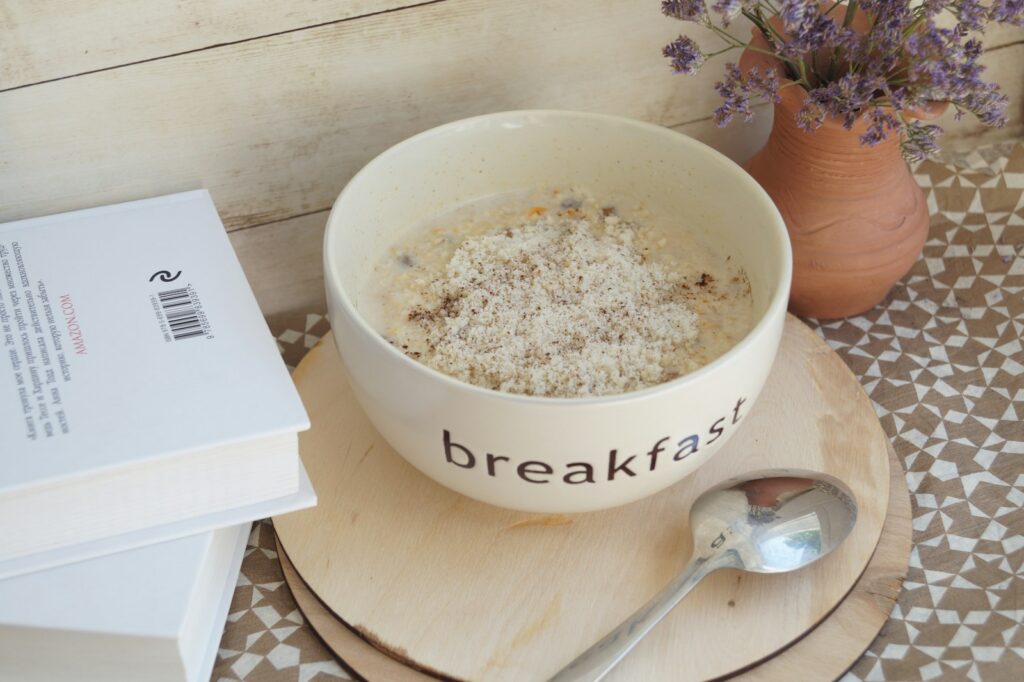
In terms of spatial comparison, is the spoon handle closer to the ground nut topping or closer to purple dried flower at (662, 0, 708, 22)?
the ground nut topping

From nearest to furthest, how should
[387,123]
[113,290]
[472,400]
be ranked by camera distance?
[472,400] → [113,290] → [387,123]

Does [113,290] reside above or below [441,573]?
above

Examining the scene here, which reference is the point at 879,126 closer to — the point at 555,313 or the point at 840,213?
the point at 840,213

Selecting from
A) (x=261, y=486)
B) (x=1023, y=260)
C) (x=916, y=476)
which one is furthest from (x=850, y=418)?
(x=261, y=486)

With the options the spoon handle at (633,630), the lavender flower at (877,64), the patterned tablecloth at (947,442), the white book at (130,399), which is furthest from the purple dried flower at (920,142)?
the white book at (130,399)

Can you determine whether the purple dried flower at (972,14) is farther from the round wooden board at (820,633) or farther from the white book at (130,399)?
the white book at (130,399)

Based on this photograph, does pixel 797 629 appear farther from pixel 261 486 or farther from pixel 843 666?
pixel 261 486

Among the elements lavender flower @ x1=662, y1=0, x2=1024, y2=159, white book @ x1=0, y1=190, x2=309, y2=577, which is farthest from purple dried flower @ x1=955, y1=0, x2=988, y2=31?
white book @ x1=0, y1=190, x2=309, y2=577
